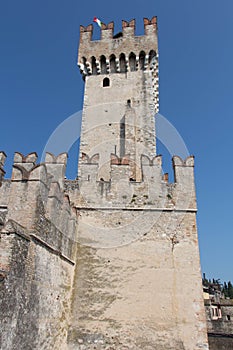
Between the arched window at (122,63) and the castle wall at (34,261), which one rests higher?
the arched window at (122,63)

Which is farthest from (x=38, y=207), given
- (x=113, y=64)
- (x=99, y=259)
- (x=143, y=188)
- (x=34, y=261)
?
(x=113, y=64)

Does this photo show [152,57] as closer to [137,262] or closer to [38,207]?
[137,262]

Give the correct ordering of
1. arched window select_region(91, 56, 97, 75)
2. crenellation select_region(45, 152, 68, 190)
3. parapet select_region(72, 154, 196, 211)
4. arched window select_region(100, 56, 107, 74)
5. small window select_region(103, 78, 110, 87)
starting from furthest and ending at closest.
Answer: arched window select_region(91, 56, 97, 75) → arched window select_region(100, 56, 107, 74) → small window select_region(103, 78, 110, 87) → crenellation select_region(45, 152, 68, 190) → parapet select_region(72, 154, 196, 211)

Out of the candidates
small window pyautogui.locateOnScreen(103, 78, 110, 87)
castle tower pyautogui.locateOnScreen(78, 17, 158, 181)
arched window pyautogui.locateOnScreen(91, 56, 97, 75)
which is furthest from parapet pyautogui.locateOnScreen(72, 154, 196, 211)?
arched window pyautogui.locateOnScreen(91, 56, 97, 75)

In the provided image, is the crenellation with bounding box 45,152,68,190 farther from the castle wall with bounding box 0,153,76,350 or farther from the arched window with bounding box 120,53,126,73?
the arched window with bounding box 120,53,126,73

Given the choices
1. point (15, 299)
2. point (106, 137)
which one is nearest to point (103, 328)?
point (15, 299)

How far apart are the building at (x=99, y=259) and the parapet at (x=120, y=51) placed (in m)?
8.70

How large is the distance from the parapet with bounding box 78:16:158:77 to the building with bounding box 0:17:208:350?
8.70 meters

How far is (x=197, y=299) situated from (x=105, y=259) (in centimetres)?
304

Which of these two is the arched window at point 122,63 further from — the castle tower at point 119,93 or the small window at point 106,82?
the small window at point 106,82

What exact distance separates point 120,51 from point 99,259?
1290 centimetres

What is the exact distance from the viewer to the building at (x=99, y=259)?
224 inches

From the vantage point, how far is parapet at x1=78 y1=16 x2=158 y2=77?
651 inches

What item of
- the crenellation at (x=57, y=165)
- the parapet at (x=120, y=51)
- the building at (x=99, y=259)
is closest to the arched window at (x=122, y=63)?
the parapet at (x=120, y=51)
